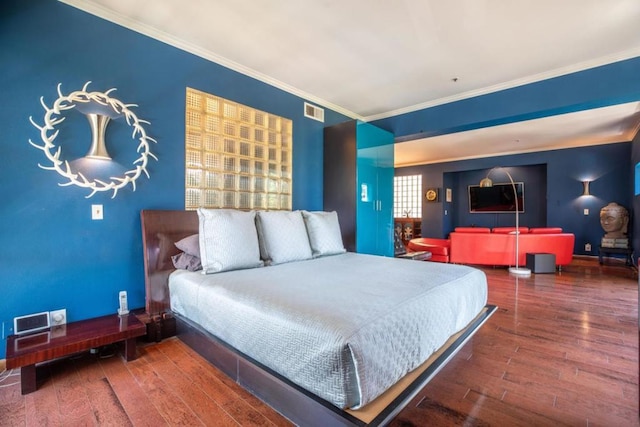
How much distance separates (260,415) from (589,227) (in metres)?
8.63

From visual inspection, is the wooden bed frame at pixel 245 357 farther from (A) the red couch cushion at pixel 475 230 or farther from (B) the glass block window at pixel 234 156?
(A) the red couch cushion at pixel 475 230

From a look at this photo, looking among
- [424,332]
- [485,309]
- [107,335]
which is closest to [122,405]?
[107,335]

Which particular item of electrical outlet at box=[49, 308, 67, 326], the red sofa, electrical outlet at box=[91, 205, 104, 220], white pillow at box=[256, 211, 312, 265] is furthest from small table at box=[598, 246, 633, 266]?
electrical outlet at box=[49, 308, 67, 326]

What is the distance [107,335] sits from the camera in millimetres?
1988

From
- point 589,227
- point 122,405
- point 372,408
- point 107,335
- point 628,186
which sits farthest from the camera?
point 589,227

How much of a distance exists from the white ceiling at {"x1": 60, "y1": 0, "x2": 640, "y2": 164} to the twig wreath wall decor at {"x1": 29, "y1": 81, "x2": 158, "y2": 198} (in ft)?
2.30

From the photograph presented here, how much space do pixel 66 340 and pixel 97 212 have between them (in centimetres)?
96

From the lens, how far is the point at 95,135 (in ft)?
7.39

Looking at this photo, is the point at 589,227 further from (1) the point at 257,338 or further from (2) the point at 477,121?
(1) the point at 257,338

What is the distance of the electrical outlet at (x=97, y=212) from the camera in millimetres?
2318

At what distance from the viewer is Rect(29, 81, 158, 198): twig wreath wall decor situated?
83.6 inches

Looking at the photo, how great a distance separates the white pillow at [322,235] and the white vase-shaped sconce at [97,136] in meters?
1.86

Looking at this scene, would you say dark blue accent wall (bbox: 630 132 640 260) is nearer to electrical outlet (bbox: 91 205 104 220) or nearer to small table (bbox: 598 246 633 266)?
small table (bbox: 598 246 633 266)

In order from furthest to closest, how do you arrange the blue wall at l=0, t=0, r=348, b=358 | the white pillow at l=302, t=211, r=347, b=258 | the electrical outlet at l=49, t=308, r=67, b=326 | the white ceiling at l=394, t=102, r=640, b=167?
the white ceiling at l=394, t=102, r=640, b=167 → the white pillow at l=302, t=211, r=347, b=258 → the electrical outlet at l=49, t=308, r=67, b=326 → the blue wall at l=0, t=0, r=348, b=358
